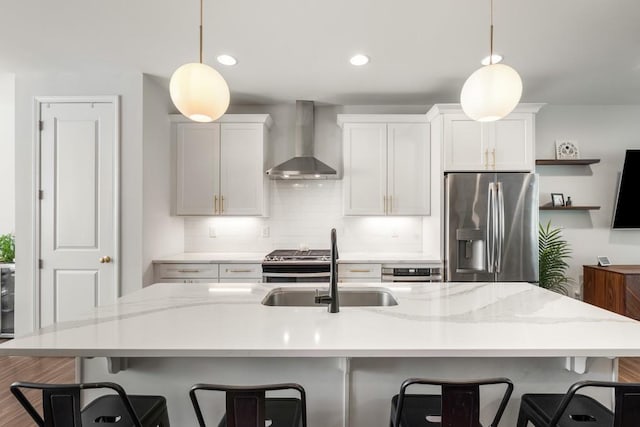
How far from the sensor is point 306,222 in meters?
3.92

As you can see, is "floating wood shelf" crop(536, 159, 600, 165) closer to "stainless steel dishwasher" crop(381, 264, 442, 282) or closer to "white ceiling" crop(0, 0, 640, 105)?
"white ceiling" crop(0, 0, 640, 105)

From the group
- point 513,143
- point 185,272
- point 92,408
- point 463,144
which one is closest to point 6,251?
point 185,272

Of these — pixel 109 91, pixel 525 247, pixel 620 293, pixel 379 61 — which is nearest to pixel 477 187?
pixel 525 247

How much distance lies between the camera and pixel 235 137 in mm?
3600

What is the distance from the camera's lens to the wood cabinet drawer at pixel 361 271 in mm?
3287

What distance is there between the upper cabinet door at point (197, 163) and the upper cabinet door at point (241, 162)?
0.24 ft

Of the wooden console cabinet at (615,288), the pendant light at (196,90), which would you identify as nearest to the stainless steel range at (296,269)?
the pendant light at (196,90)

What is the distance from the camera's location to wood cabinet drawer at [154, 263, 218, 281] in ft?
10.6

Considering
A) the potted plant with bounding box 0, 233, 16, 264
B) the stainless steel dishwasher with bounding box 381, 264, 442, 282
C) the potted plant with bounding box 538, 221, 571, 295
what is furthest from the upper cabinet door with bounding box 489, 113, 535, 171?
the potted plant with bounding box 0, 233, 16, 264

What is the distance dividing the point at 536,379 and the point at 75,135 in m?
3.81

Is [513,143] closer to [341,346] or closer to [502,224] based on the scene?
[502,224]

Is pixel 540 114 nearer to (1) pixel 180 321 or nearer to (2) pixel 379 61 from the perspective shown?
(2) pixel 379 61

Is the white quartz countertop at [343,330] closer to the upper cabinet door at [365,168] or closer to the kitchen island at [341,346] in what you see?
the kitchen island at [341,346]

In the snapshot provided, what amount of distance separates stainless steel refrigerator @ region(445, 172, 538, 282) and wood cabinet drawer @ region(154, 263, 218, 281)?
2395 mm
